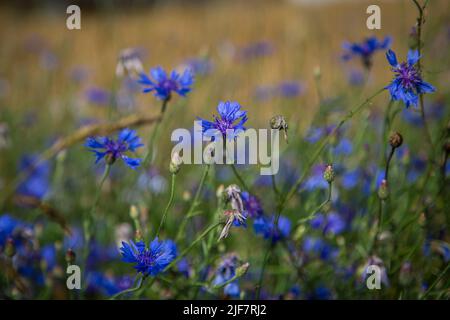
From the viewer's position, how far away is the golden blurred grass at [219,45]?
2.40 meters

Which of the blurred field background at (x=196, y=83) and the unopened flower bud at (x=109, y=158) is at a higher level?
the blurred field background at (x=196, y=83)

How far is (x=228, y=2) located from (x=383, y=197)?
7123 millimetres

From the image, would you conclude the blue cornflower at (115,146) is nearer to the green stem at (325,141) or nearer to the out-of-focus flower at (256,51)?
the green stem at (325,141)

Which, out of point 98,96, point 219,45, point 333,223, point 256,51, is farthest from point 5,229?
point 219,45

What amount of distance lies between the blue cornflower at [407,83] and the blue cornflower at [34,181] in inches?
53.9

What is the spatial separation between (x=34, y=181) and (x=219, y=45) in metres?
1.33

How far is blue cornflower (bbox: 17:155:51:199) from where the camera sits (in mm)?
1952

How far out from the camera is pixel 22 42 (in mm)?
5246

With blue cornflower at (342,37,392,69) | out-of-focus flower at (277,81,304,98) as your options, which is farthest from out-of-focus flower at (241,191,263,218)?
out-of-focus flower at (277,81,304,98)

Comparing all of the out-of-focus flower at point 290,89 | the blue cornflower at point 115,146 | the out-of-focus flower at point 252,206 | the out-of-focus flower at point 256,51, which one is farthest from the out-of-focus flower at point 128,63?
the out-of-focus flower at point 256,51

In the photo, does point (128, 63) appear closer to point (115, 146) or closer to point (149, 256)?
point (115, 146)

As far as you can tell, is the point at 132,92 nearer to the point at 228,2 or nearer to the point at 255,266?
the point at 255,266

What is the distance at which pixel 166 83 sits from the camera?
→ 1187 mm
